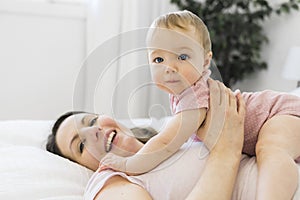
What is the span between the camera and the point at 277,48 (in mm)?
2801

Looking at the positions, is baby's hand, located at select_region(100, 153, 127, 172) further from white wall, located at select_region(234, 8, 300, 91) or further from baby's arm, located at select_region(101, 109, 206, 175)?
white wall, located at select_region(234, 8, 300, 91)

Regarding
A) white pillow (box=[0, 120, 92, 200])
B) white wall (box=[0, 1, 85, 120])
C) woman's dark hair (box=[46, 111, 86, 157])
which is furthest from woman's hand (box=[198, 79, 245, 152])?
white wall (box=[0, 1, 85, 120])

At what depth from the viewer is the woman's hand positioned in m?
0.90

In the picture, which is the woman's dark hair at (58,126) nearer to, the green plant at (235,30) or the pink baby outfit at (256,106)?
the pink baby outfit at (256,106)

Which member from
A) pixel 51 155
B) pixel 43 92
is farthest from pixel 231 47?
pixel 51 155

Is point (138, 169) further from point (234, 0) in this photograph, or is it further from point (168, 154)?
point (234, 0)

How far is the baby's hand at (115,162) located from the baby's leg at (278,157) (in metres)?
0.29

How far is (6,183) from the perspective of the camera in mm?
1063

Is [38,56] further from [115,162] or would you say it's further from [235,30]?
[115,162]

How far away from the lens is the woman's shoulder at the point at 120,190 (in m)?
0.85

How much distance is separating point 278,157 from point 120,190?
0.32 metres

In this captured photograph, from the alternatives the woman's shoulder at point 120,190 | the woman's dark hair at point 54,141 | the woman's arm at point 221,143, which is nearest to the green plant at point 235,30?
the woman's dark hair at point 54,141

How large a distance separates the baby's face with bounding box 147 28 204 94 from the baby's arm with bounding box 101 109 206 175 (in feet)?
0.20

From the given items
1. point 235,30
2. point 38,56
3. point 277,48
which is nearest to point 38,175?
point 38,56
